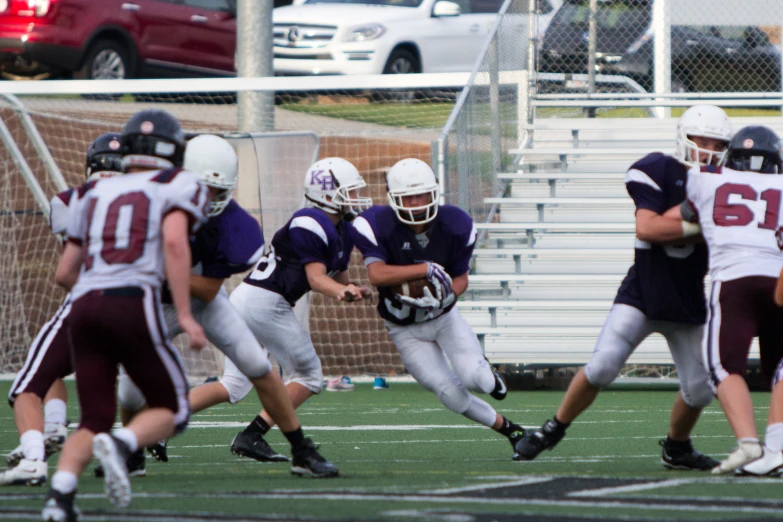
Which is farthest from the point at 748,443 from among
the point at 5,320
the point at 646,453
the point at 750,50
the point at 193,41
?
the point at 193,41

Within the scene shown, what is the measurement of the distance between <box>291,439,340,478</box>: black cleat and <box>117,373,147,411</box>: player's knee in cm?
69

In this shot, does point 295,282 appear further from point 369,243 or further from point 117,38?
point 117,38

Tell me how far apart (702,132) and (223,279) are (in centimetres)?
205

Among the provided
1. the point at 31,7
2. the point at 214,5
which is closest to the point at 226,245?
the point at 31,7

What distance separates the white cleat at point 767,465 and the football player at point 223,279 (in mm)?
1634

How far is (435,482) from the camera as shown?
482cm

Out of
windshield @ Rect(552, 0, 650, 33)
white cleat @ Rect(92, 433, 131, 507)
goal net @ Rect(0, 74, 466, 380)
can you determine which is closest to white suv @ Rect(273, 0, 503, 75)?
goal net @ Rect(0, 74, 466, 380)

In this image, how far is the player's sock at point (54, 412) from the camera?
5500 mm

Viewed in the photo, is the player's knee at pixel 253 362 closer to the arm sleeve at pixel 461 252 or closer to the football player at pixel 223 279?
the football player at pixel 223 279

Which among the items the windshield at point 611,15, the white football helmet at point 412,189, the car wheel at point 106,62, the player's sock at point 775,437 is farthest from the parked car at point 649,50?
the player's sock at point 775,437

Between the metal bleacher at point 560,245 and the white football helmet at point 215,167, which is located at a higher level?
the white football helmet at point 215,167

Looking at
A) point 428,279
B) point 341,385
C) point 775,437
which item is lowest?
point 341,385

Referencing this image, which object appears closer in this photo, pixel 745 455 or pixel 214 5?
pixel 745 455

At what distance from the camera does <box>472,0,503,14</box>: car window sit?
15.6 metres
